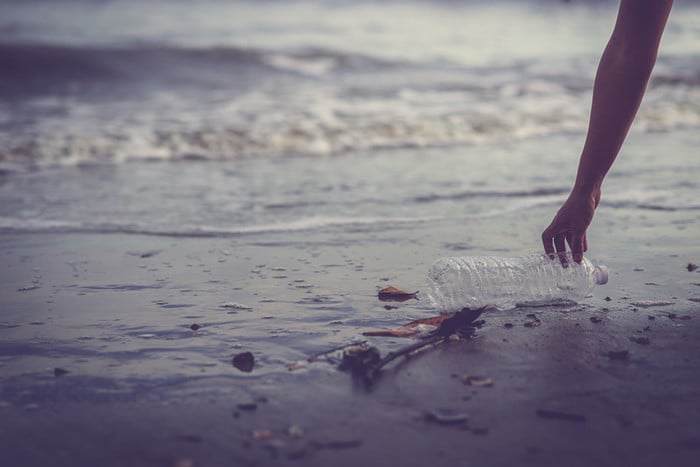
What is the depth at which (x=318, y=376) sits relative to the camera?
8.28 ft

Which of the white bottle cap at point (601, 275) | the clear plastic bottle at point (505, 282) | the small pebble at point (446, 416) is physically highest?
the white bottle cap at point (601, 275)

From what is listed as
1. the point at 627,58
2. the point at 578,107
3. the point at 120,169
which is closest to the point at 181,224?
the point at 120,169

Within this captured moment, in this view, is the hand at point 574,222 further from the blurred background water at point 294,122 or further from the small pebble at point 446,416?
the blurred background water at point 294,122

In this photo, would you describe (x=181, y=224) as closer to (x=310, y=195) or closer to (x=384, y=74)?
(x=310, y=195)

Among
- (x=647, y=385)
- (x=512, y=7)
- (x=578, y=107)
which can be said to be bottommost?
(x=647, y=385)

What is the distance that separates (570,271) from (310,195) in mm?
2591

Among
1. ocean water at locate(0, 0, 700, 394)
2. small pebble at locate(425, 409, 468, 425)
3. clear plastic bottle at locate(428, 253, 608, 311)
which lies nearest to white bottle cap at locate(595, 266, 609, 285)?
clear plastic bottle at locate(428, 253, 608, 311)

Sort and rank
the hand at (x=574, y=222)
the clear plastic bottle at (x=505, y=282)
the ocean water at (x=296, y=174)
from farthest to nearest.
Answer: the ocean water at (x=296, y=174) < the clear plastic bottle at (x=505, y=282) < the hand at (x=574, y=222)

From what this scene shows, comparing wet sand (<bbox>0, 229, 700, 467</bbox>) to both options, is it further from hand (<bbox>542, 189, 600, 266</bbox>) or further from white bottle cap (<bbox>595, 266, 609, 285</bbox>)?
hand (<bbox>542, 189, 600, 266</bbox>)

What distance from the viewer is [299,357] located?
2691mm

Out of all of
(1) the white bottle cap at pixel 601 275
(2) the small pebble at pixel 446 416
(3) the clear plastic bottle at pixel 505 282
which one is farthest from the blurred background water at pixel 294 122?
(2) the small pebble at pixel 446 416

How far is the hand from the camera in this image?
2.72 meters

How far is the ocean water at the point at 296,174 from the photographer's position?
3.53 m

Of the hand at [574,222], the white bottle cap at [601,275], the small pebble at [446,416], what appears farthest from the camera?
the white bottle cap at [601,275]
